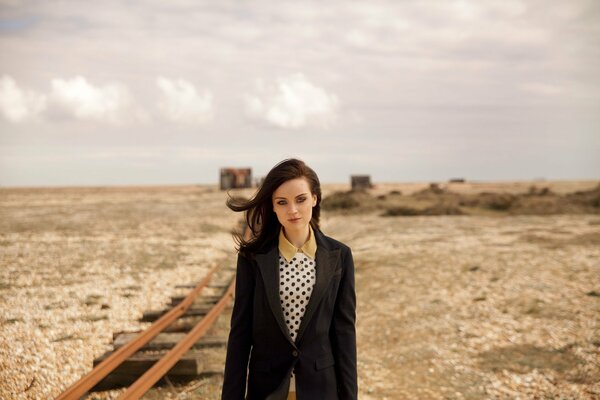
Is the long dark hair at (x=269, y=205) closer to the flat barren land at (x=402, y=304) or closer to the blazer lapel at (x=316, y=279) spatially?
the blazer lapel at (x=316, y=279)

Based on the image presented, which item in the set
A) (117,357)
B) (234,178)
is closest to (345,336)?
(117,357)

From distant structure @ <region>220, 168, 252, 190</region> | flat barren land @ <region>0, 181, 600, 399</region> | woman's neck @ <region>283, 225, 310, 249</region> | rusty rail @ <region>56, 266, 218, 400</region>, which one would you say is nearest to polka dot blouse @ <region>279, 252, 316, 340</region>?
woman's neck @ <region>283, 225, 310, 249</region>

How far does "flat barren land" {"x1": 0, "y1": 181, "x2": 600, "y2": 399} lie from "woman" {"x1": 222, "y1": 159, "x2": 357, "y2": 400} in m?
2.82

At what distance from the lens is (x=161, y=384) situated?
17.9ft

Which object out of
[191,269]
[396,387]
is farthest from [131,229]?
[396,387]

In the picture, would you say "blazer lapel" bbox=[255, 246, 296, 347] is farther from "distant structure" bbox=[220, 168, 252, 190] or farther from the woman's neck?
"distant structure" bbox=[220, 168, 252, 190]

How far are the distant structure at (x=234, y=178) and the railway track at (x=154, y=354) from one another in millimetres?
51095

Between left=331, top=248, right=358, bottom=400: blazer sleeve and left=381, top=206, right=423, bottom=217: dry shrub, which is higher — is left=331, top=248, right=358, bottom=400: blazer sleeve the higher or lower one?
the higher one

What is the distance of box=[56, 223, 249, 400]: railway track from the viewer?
5.04 meters

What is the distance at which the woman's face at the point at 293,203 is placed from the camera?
2652mm

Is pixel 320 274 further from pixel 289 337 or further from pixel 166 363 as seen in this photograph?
pixel 166 363

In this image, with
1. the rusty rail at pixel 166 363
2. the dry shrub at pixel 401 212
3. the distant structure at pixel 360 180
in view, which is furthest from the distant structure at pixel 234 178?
the rusty rail at pixel 166 363

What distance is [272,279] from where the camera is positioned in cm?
261

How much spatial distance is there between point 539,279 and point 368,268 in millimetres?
3591
